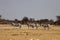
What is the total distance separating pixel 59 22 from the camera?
68.9 meters

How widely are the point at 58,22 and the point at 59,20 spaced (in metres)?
0.83

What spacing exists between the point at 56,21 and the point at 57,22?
1.78 m

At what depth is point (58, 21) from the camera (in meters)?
69.6

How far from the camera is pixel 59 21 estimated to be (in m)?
69.3

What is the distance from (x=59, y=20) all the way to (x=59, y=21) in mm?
589

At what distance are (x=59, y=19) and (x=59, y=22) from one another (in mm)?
2330

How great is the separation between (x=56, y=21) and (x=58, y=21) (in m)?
1.98

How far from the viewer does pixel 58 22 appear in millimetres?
69375

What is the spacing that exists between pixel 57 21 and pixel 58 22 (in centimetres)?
123

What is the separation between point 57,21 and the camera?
7056cm

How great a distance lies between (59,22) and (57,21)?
1.76 m

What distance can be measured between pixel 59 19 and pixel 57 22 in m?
1.69

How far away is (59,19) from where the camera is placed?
233ft

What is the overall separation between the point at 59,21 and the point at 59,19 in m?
1.81
